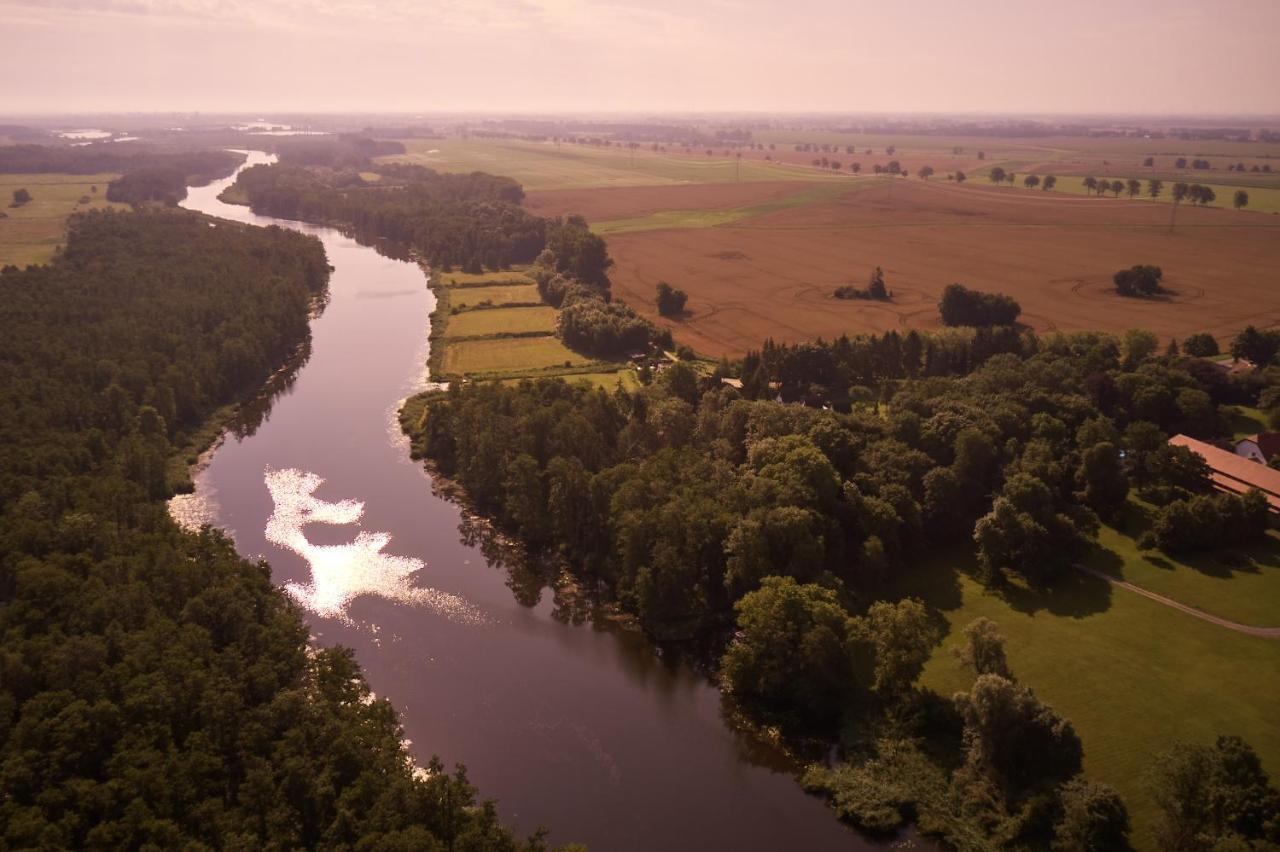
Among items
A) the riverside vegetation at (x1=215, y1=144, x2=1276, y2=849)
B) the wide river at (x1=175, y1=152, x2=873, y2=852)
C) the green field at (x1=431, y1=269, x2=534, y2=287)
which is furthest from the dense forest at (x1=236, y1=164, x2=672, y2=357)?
the wide river at (x1=175, y1=152, x2=873, y2=852)

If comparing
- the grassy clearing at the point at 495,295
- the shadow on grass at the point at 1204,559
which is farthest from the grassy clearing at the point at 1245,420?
the grassy clearing at the point at 495,295

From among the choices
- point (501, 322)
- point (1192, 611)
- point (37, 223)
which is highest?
point (37, 223)

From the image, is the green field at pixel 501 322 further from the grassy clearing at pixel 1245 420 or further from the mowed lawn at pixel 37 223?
the grassy clearing at pixel 1245 420

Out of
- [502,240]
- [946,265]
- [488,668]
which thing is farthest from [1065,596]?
[502,240]

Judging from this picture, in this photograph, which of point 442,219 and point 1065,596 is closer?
point 1065,596

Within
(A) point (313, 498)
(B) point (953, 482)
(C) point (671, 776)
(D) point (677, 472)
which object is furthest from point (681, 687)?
(A) point (313, 498)

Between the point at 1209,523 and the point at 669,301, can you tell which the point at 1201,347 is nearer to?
the point at 1209,523
